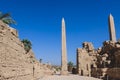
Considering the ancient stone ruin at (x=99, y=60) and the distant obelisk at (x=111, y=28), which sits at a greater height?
the distant obelisk at (x=111, y=28)

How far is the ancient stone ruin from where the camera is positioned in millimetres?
23402

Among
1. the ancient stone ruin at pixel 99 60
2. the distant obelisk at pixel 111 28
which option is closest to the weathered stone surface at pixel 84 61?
the ancient stone ruin at pixel 99 60

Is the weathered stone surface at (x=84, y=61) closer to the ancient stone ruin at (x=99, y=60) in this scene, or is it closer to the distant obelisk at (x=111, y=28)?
the ancient stone ruin at (x=99, y=60)

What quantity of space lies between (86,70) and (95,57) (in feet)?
16.3

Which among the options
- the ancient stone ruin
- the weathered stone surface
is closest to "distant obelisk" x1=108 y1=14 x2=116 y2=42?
the ancient stone ruin

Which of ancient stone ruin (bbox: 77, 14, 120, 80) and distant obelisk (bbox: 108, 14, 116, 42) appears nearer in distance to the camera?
ancient stone ruin (bbox: 77, 14, 120, 80)

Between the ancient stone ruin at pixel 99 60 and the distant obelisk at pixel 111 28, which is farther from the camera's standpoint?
the distant obelisk at pixel 111 28

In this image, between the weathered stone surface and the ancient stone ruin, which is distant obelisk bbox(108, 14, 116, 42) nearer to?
the ancient stone ruin

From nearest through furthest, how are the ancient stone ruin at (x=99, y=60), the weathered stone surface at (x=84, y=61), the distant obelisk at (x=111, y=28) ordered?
the ancient stone ruin at (x=99, y=60), the weathered stone surface at (x=84, y=61), the distant obelisk at (x=111, y=28)

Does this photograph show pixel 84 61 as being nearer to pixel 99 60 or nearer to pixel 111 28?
pixel 99 60

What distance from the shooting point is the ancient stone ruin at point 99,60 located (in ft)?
76.8

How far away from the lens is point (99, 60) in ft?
95.0

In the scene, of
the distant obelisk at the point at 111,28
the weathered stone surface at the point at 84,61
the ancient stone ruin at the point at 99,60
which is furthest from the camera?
the distant obelisk at the point at 111,28

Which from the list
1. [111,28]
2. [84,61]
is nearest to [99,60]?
[84,61]
